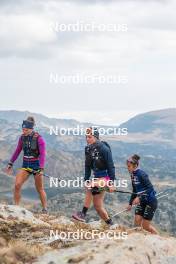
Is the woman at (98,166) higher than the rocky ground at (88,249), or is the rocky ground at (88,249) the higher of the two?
the woman at (98,166)

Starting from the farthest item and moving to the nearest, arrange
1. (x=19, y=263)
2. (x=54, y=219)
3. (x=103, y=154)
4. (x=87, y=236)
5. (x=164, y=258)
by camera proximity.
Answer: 1. (x=54, y=219)
2. (x=103, y=154)
3. (x=87, y=236)
4. (x=164, y=258)
5. (x=19, y=263)

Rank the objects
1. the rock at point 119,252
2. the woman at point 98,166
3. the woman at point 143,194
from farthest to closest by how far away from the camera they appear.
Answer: the woman at point 143,194, the woman at point 98,166, the rock at point 119,252

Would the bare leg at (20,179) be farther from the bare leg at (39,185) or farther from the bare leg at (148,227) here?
the bare leg at (148,227)

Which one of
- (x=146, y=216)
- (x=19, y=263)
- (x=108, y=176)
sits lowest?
(x=19, y=263)

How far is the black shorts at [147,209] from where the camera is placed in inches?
614

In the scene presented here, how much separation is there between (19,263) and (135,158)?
654 cm

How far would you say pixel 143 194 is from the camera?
613 inches

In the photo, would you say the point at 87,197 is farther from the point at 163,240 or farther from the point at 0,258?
the point at 0,258

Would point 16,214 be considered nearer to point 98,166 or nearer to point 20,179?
point 20,179

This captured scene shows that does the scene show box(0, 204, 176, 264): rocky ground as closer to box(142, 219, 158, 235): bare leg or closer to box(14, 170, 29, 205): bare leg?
box(142, 219, 158, 235): bare leg

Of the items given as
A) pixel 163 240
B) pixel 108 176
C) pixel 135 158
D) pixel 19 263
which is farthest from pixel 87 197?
pixel 19 263

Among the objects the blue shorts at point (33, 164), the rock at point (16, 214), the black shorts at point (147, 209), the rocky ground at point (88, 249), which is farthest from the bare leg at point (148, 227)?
the blue shorts at point (33, 164)

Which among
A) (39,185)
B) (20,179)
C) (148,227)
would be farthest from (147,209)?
(20,179)

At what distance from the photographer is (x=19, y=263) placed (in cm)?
995
